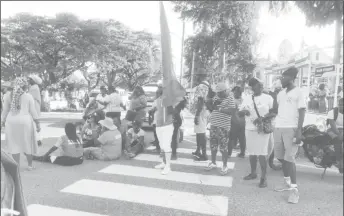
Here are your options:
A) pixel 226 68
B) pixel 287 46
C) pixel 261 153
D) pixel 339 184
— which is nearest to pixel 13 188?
pixel 261 153

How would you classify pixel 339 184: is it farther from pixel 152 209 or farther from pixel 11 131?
pixel 11 131

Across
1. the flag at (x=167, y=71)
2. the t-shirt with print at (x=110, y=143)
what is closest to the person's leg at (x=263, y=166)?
the flag at (x=167, y=71)

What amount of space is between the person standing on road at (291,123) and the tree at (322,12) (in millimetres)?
14374

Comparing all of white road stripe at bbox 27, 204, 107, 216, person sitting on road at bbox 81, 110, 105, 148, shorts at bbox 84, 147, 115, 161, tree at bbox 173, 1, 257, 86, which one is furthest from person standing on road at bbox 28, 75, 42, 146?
tree at bbox 173, 1, 257, 86

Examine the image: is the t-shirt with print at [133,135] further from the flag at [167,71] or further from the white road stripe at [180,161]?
the flag at [167,71]

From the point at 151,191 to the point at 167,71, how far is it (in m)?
1.90

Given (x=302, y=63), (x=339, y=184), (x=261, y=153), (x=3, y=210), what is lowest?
(x=339, y=184)

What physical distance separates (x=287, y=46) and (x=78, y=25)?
166 feet

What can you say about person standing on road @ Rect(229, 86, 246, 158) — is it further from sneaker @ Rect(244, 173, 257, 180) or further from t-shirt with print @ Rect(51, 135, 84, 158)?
t-shirt with print @ Rect(51, 135, 84, 158)

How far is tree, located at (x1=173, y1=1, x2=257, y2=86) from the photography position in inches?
711

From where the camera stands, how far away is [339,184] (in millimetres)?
5574

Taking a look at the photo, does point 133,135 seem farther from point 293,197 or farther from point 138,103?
point 293,197

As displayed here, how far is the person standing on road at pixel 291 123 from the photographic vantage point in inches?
178

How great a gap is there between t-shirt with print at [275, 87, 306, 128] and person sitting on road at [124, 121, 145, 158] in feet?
12.8
